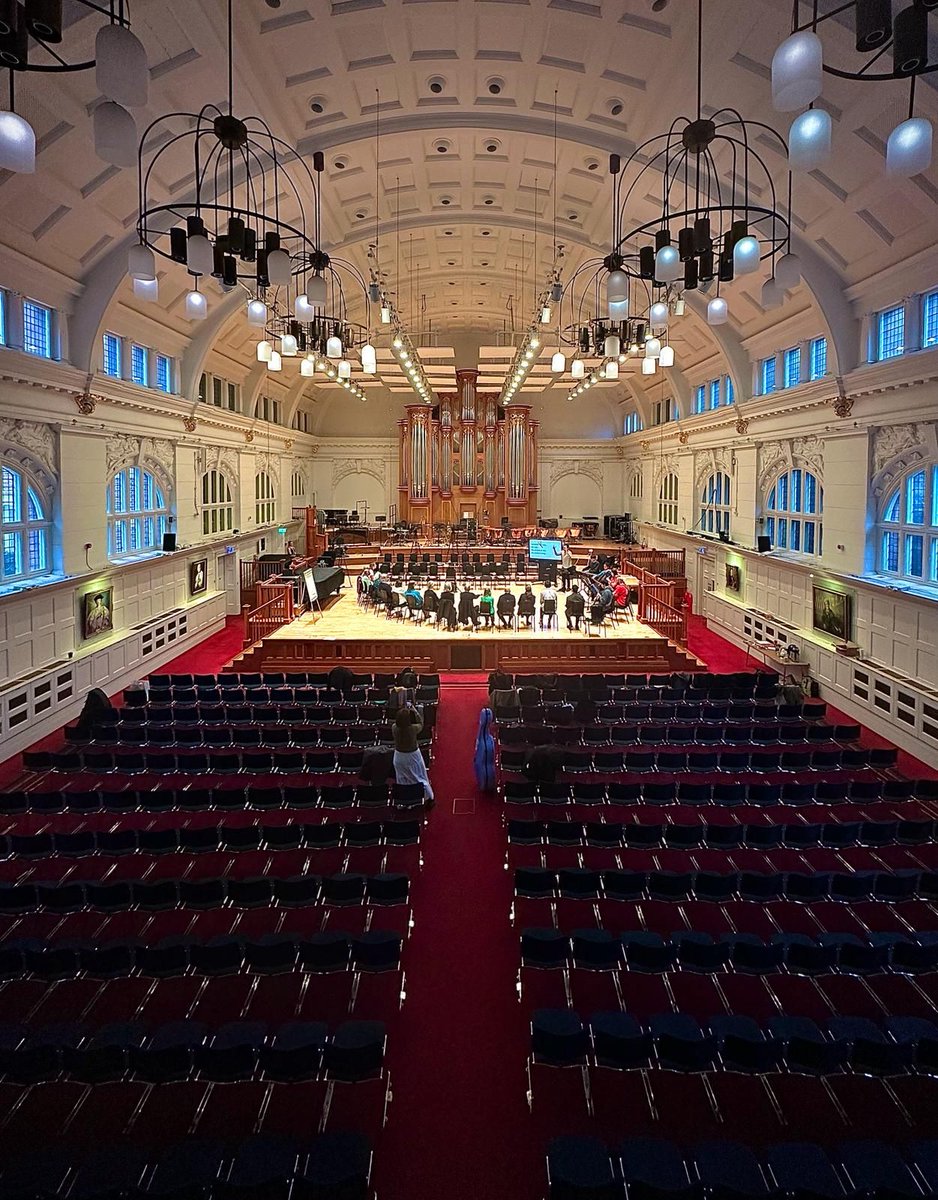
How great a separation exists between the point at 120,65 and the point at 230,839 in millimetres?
7206

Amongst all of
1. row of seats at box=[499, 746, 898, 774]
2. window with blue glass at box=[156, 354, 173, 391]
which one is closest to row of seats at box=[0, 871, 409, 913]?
row of seats at box=[499, 746, 898, 774]

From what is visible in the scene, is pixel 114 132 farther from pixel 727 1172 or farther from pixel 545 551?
pixel 545 551

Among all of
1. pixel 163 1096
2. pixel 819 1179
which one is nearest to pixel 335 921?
pixel 163 1096

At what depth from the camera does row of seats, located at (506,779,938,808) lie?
30.7 feet

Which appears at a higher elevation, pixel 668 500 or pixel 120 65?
pixel 120 65

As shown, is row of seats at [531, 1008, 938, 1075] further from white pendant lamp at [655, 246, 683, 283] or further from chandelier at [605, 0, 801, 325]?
white pendant lamp at [655, 246, 683, 283]

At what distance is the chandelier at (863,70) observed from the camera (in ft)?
11.7

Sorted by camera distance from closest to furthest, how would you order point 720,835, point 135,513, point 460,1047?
point 460,1047, point 720,835, point 135,513

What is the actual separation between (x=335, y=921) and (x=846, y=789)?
690 cm

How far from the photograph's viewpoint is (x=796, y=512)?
1820 centimetres

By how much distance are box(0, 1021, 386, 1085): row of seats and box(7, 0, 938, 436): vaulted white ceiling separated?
11.1 meters

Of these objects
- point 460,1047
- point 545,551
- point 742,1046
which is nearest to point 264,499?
point 545,551

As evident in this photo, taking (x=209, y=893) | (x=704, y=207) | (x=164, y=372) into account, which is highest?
(x=704, y=207)

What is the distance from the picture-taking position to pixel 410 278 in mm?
24188
